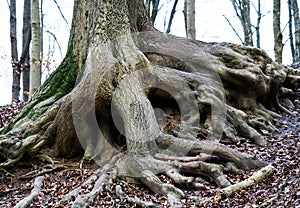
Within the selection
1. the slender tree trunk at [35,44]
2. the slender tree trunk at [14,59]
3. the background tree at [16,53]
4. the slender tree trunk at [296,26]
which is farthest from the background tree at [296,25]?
the slender tree trunk at [14,59]

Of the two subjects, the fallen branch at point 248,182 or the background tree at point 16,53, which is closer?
the fallen branch at point 248,182

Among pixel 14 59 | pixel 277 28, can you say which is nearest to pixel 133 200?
pixel 277 28

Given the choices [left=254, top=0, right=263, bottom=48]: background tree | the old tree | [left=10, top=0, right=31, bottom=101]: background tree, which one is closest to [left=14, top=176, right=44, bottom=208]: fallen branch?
the old tree

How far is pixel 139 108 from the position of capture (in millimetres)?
5414

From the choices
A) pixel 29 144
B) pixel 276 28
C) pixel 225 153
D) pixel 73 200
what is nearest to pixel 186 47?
pixel 225 153

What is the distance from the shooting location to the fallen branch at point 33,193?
4.61m

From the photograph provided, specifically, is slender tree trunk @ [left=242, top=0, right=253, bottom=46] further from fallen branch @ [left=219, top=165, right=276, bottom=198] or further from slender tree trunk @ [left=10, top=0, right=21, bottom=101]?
fallen branch @ [left=219, top=165, right=276, bottom=198]

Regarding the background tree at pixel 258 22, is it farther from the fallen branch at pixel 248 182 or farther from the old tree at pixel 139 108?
the fallen branch at pixel 248 182

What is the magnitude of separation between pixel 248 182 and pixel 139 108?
6.32ft

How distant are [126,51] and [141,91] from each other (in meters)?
0.79

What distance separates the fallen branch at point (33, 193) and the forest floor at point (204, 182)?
66 mm

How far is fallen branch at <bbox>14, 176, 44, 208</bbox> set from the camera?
4.61 metres

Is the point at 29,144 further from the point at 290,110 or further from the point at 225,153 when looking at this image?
the point at 290,110

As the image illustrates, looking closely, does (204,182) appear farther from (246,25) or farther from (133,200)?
(246,25)
